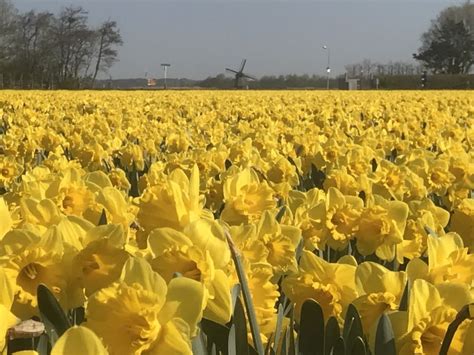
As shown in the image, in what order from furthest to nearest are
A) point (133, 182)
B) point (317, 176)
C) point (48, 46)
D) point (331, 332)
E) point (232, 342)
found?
point (48, 46) < point (133, 182) < point (317, 176) < point (331, 332) < point (232, 342)

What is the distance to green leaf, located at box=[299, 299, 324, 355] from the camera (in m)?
1.19

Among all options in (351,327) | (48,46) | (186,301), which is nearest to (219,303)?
(186,301)

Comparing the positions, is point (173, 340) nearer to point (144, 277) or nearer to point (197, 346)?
point (144, 277)

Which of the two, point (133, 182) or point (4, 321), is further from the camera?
point (133, 182)

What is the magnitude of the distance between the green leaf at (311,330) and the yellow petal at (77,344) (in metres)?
0.48

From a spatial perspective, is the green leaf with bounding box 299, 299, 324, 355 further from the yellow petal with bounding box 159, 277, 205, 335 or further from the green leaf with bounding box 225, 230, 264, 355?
the yellow petal with bounding box 159, 277, 205, 335

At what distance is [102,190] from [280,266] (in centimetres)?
48

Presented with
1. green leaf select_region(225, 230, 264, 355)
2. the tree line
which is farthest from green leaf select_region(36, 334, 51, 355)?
the tree line

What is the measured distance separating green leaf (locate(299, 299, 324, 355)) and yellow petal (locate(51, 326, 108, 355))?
483 millimetres

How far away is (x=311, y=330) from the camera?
1.21 m

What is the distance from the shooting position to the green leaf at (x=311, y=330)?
1190 mm

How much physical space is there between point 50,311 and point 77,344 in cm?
33

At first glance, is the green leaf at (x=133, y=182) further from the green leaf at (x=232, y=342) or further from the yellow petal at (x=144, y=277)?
the yellow petal at (x=144, y=277)

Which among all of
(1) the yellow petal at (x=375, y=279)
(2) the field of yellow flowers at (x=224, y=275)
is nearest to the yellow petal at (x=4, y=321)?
(2) the field of yellow flowers at (x=224, y=275)
